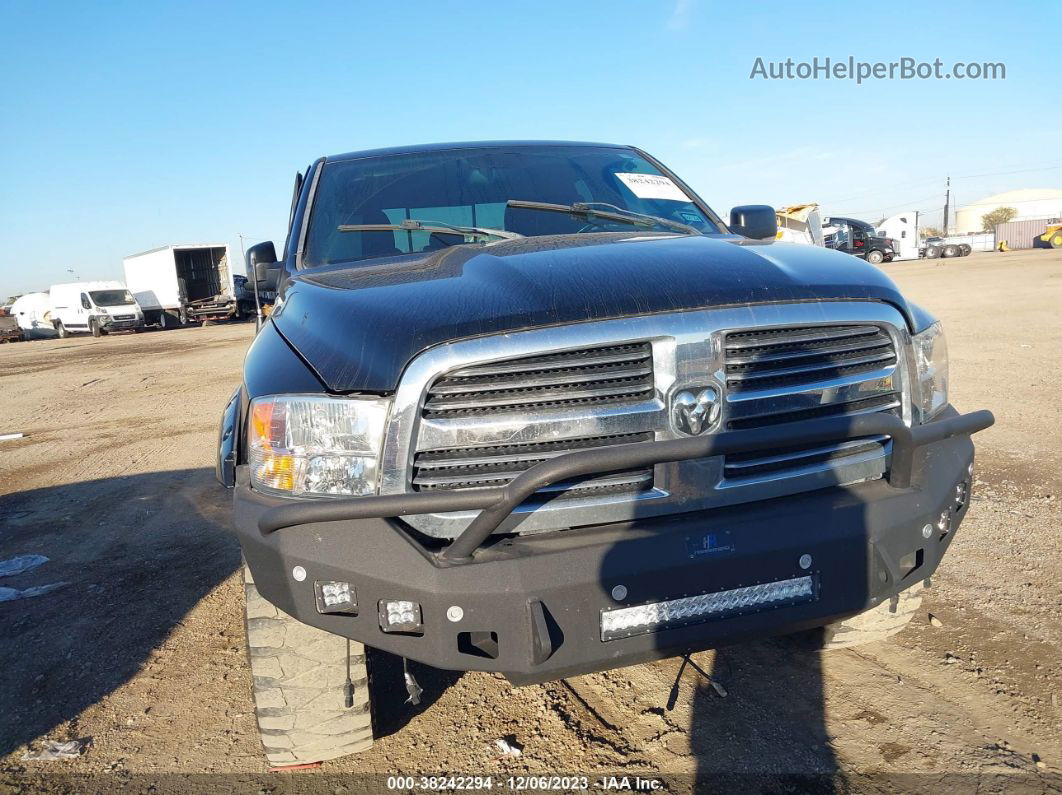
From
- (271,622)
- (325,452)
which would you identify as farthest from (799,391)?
(271,622)

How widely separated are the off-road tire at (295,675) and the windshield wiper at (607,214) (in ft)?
6.30

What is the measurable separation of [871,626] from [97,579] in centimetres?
370

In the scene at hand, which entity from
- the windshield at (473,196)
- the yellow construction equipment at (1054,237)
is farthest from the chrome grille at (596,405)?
the yellow construction equipment at (1054,237)

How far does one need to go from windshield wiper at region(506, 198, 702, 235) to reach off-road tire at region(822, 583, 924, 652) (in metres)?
1.61

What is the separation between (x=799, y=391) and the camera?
220 centimetres

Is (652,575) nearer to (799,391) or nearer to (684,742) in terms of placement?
(799,391)

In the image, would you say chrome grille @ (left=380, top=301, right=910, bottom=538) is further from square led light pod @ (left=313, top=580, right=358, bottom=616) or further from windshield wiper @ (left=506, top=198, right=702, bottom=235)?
windshield wiper @ (left=506, top=198, right=702, bottom=235)

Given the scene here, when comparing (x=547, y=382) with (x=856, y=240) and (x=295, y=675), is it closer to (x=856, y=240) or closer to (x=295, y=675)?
(x=295, y=675)

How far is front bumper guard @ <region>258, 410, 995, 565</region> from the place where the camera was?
184 cm

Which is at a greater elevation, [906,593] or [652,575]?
[652,575]

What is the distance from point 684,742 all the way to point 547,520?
102 centimetres

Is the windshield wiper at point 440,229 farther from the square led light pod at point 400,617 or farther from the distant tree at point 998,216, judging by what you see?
the distant tree at point 998,216

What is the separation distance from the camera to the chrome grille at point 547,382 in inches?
77.6

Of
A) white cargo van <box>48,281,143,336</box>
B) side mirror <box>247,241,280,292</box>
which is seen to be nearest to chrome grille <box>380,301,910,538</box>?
side mirror <box>247,241,280,292</box>
